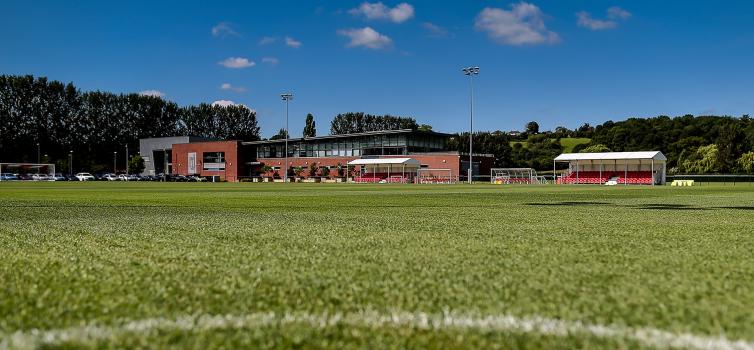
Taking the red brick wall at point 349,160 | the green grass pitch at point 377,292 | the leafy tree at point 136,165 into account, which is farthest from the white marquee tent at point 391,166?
the green grass pitch at point 377,292

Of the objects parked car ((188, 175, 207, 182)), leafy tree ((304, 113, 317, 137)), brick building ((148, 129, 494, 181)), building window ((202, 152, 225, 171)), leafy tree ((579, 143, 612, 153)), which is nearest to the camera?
brick building ((148, 129, 494, 181))

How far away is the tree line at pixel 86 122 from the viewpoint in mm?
87312

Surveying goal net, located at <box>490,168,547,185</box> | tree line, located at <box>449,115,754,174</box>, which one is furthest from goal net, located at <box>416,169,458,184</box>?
tree line, located at <box>449,115,754,174</box>

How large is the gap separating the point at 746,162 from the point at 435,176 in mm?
36314

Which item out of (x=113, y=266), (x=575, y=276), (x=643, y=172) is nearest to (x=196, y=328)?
(x=113, y=266)

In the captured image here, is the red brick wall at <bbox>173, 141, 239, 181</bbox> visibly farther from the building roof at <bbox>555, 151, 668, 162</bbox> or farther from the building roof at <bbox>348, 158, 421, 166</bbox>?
the building roof at <bbox>555, 151, 668, 162</bbox>

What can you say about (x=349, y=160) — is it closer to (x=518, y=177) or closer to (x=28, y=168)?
(x=518, y=177)

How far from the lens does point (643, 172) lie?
52.8 metres

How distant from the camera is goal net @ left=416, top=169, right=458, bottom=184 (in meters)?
62.7

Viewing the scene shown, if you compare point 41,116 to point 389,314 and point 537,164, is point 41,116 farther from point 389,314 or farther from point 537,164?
point 389,314

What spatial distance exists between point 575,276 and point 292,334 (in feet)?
5.86

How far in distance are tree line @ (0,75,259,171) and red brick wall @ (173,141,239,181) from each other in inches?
644

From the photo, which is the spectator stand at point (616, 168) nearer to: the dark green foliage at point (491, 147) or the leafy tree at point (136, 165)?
the dark green foliage at point (491, 147)

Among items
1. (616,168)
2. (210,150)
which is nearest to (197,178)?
(210,150)
